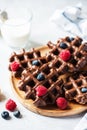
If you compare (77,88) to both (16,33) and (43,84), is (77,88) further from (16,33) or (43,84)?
(16,33)

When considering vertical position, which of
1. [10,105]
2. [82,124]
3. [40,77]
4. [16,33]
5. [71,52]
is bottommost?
[82,124]

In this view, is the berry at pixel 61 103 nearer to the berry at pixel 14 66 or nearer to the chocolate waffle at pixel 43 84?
the chocolate waffle at pixel 43 84

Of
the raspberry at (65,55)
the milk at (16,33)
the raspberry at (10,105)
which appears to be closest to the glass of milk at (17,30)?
the milk at (16,33)

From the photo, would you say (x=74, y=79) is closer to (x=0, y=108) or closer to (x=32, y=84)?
(x=32, y=84)

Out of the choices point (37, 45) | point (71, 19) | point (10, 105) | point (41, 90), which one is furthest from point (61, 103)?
point (71, 19)

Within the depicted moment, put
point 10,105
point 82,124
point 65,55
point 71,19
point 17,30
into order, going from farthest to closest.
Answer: point 71,19, point 17,30, point 65,55, point 10,105, point 82,124

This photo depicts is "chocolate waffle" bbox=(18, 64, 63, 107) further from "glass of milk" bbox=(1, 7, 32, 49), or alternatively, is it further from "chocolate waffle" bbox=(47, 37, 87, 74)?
"glass of milk" bbox=(1, 7, 32, 49)

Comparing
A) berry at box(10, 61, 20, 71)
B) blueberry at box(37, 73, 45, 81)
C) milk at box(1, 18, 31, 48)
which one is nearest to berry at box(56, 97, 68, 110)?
blueberry at box(37, 73, 45, 81)
